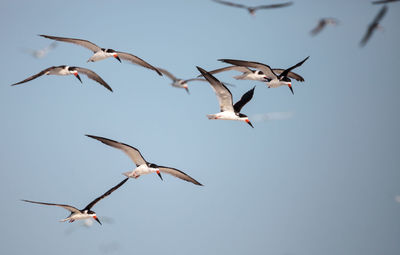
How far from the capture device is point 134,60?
21500mm

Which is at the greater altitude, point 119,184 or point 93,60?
point 93,60

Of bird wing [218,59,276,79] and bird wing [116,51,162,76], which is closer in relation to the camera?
bird wing [218,59,276,79]

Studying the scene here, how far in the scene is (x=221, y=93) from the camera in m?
19.0

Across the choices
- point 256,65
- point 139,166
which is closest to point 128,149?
point 139,166

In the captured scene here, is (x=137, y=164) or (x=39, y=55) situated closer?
(x=137, y=164)

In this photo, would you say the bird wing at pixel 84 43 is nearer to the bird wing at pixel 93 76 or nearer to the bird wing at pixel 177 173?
the bird wing at pixel 93 76

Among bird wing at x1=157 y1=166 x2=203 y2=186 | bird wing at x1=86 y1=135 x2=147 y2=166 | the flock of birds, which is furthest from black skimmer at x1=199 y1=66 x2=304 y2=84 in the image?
bird wing at x1=86 y1=135 x2=147 y2=166

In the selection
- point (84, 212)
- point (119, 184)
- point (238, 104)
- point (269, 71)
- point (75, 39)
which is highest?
point (75, 39)

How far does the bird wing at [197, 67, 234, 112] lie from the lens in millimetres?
18250

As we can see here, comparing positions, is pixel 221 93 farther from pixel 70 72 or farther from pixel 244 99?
pixel 70 72

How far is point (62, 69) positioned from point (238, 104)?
7.66 m

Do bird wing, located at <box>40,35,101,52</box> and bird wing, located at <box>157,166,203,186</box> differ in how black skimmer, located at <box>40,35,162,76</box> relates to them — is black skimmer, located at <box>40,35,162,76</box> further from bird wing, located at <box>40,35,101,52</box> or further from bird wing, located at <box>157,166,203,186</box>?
bird wing, located at <box>157,166,203,186</box>

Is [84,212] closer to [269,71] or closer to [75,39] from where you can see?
[75,39]

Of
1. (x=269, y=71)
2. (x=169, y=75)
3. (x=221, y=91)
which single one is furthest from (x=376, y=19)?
(x=169, y=75)
